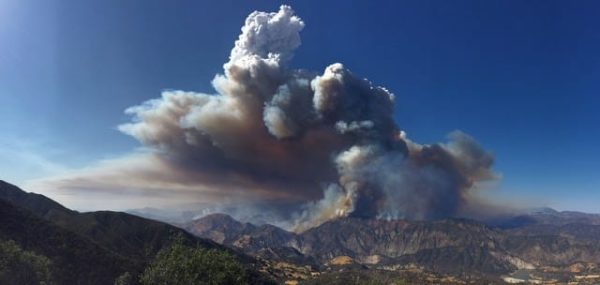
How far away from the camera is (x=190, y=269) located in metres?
102

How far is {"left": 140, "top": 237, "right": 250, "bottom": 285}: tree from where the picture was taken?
334 feet

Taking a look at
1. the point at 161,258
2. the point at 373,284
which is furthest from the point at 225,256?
the point at 373,284

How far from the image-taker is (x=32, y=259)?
156250 mm

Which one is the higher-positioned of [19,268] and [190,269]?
[190,269]

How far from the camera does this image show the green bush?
142m

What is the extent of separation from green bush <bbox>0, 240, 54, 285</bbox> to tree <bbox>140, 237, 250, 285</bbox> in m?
59.0

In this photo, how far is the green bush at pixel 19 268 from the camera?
467 feet

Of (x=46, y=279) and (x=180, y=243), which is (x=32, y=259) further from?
(x=180, y=243)

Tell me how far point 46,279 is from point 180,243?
2965 inches

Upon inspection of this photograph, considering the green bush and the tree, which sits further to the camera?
the green bush

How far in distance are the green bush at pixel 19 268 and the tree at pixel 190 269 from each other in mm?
59032

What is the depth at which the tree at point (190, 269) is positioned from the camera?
101750mm

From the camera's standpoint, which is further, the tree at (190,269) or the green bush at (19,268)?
the green bush at (19,268)

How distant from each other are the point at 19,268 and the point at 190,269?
8022 centimetres
